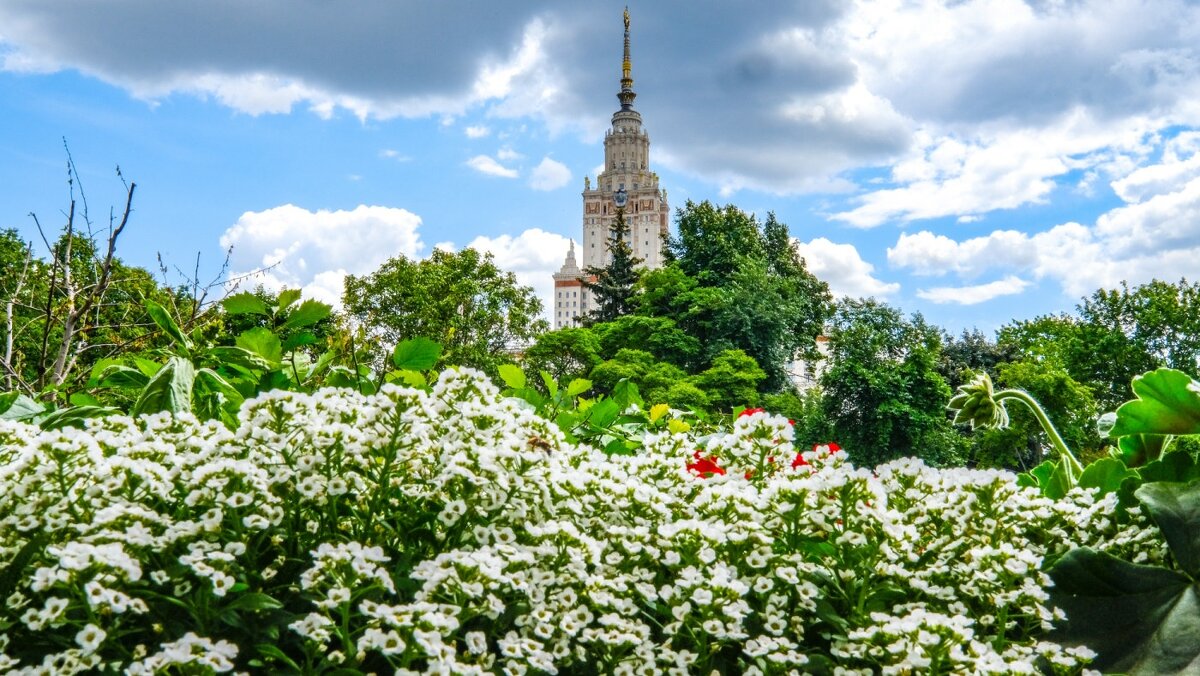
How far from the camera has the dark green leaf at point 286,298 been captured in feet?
7.07

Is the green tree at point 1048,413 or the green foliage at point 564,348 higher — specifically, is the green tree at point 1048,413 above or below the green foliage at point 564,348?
below

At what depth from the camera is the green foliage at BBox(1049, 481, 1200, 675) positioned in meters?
1.51

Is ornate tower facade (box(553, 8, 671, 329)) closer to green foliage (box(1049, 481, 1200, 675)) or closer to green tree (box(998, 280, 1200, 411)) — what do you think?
green tree (box(998, 280, 1200, 411))

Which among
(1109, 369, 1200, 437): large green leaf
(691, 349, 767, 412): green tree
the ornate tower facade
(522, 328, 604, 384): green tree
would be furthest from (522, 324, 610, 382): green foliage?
the ornate tower facade

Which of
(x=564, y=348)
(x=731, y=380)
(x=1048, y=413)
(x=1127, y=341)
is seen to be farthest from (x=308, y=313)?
(x=1127, y=341)

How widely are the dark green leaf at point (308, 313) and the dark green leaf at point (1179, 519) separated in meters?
2.01

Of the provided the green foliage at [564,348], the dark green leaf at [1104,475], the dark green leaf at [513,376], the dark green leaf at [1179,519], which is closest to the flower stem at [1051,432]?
the dark green leaf at [1104,475]

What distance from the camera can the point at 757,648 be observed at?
1258 millimetres

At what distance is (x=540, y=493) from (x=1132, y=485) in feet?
4.31

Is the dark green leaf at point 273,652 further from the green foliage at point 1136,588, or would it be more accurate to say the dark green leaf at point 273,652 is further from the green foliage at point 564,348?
the green foliage at point 564,348

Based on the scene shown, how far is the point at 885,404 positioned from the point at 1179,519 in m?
26.9

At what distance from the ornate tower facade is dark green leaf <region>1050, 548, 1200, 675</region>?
83.5m

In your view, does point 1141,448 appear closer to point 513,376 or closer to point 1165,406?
point 1165,406

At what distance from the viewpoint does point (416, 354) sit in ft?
6.81
